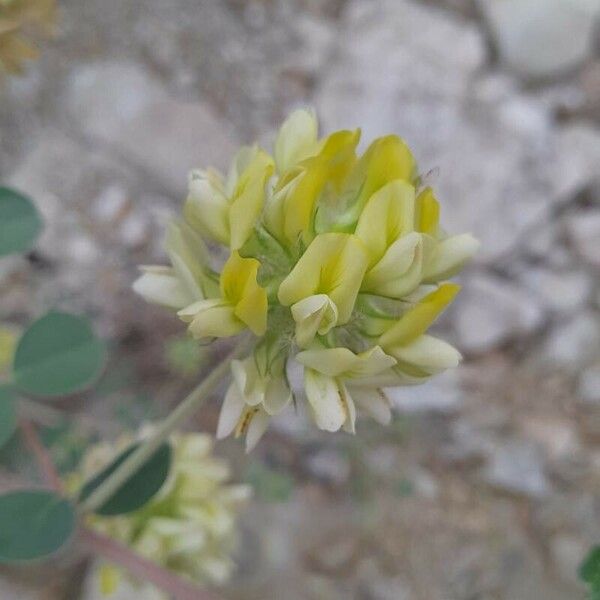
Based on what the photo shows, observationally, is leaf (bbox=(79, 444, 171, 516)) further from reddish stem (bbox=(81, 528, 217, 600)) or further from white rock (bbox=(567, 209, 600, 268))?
white rock (bbox=(567, 209, 600, 268))

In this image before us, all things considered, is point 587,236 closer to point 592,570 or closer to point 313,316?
point 592,570

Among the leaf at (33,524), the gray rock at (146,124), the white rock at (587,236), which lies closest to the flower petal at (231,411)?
the leaf at (33,524)

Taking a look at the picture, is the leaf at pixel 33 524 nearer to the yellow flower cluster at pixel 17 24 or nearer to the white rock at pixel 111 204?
the yellow flower cluster at pixel 17 24

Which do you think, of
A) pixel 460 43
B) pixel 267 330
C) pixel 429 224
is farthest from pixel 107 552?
pixel 460 43

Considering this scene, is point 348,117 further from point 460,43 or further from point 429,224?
point 429,224

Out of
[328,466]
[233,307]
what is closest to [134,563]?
[233,307]

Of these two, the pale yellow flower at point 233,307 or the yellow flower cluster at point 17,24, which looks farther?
the yellow flower cluster at point 17,24

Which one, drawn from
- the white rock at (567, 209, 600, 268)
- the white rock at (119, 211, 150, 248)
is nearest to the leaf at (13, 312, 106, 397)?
the white rock at (119, 211, 150, 248)
